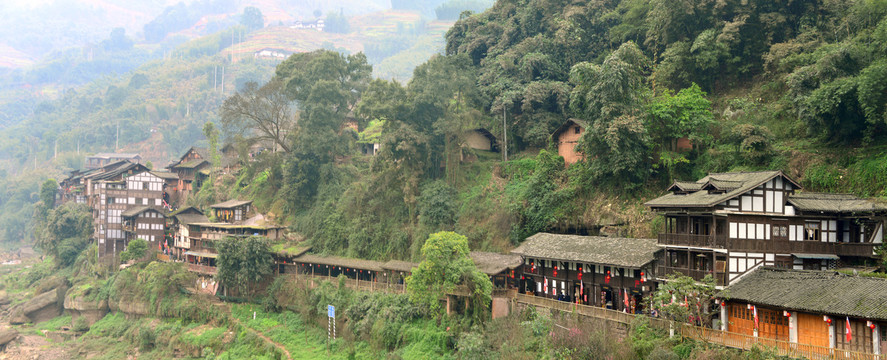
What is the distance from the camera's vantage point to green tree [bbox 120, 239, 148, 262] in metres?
64.7

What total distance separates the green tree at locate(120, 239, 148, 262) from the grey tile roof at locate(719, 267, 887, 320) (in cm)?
5915

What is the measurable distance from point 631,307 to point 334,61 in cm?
4388

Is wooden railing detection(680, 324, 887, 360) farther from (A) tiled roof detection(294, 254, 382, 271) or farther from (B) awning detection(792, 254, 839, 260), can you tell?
(A) tiled roof detection(294, 254, 382, 271)

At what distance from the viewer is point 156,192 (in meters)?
73.8

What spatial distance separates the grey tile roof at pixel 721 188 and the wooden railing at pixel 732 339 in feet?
18.8

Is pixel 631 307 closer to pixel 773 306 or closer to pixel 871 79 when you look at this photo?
pixel 773 306

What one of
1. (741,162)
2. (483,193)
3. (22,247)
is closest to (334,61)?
(483,193)

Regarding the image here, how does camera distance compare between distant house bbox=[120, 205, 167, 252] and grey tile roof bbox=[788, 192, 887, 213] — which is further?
distant house bbox=[120, 205, 167, 252]

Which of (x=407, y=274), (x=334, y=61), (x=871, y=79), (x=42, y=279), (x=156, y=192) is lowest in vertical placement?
(x=42, y=279)

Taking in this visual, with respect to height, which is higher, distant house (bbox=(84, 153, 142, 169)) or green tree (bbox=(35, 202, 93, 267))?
distant house (bbox=(84, 153, 142, 169))

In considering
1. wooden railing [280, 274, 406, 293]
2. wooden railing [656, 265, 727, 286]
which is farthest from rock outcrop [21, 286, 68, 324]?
wooden railing [656, 265, 727, 286]

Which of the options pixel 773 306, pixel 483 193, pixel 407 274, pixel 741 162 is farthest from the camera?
pixel 483 193

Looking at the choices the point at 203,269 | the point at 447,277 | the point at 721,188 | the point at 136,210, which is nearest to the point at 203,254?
the point at 203,269

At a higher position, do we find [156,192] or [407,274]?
[156,192]
